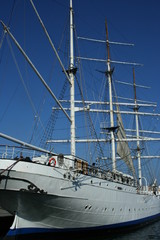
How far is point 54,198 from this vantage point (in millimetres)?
13164

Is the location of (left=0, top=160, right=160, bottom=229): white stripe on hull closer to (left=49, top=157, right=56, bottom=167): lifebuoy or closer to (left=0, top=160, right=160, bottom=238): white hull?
(left=0, top=160, right=160, bottom=238): white hull

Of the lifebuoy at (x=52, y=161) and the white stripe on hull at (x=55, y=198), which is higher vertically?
the lifebuoy at (x=52, y=161)

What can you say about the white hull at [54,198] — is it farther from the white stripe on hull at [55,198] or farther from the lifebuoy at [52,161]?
the lifebuoy at [52,161]

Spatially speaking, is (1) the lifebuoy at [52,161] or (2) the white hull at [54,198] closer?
(2) the white hull at [54,198]

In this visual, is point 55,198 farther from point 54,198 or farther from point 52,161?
point 52,161

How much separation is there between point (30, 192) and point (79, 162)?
4547 mm

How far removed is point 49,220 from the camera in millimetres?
13648

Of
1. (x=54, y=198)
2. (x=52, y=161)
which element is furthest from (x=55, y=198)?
(x=52, y=161)

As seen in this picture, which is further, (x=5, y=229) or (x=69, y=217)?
(x=5, y=229)

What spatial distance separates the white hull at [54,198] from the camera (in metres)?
12.2

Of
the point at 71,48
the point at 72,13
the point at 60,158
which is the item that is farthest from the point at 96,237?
the point at 72,13

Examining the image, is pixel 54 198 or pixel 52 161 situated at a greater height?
pixel 52 161

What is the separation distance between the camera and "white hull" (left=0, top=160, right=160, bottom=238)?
12164mm

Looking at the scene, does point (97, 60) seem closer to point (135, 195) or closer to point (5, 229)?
point (135, 195)
